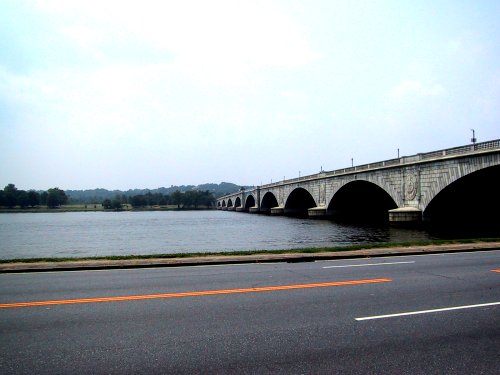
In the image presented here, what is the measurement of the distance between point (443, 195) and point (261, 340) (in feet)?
134

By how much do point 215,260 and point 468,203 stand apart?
4199cm

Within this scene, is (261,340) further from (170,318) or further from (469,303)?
(469,303)

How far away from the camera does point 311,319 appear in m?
6.92

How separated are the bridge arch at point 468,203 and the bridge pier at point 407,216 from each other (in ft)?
2.52

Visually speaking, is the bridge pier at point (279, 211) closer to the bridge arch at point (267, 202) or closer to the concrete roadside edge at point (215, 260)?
the bridge arch at point (267, 202)

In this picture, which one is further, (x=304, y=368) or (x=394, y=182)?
(x=394, y=182)

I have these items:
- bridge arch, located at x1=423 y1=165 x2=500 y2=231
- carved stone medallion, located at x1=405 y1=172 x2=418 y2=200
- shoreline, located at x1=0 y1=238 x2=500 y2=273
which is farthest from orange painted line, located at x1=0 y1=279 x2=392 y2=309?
carved stone medallion, located at x1=405 y1=172 x2=418 y2=200

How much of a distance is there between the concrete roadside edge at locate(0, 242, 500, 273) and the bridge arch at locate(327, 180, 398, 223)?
44.4 m

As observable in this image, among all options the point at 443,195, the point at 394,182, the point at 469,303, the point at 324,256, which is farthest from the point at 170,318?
the point at 394,182

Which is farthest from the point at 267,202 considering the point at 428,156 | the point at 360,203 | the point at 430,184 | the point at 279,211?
the point at 430,184

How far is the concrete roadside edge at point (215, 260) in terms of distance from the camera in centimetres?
1391

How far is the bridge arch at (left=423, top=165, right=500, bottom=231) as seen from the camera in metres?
38.5

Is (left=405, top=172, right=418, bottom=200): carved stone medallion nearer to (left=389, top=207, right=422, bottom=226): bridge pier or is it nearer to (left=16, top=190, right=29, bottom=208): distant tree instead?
(left=389, top=207, right=422, bottom=226): bridge pier

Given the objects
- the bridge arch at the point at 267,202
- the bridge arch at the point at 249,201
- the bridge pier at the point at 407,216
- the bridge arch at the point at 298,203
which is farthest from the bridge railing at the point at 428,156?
the bridge arch at the point at 249,201
